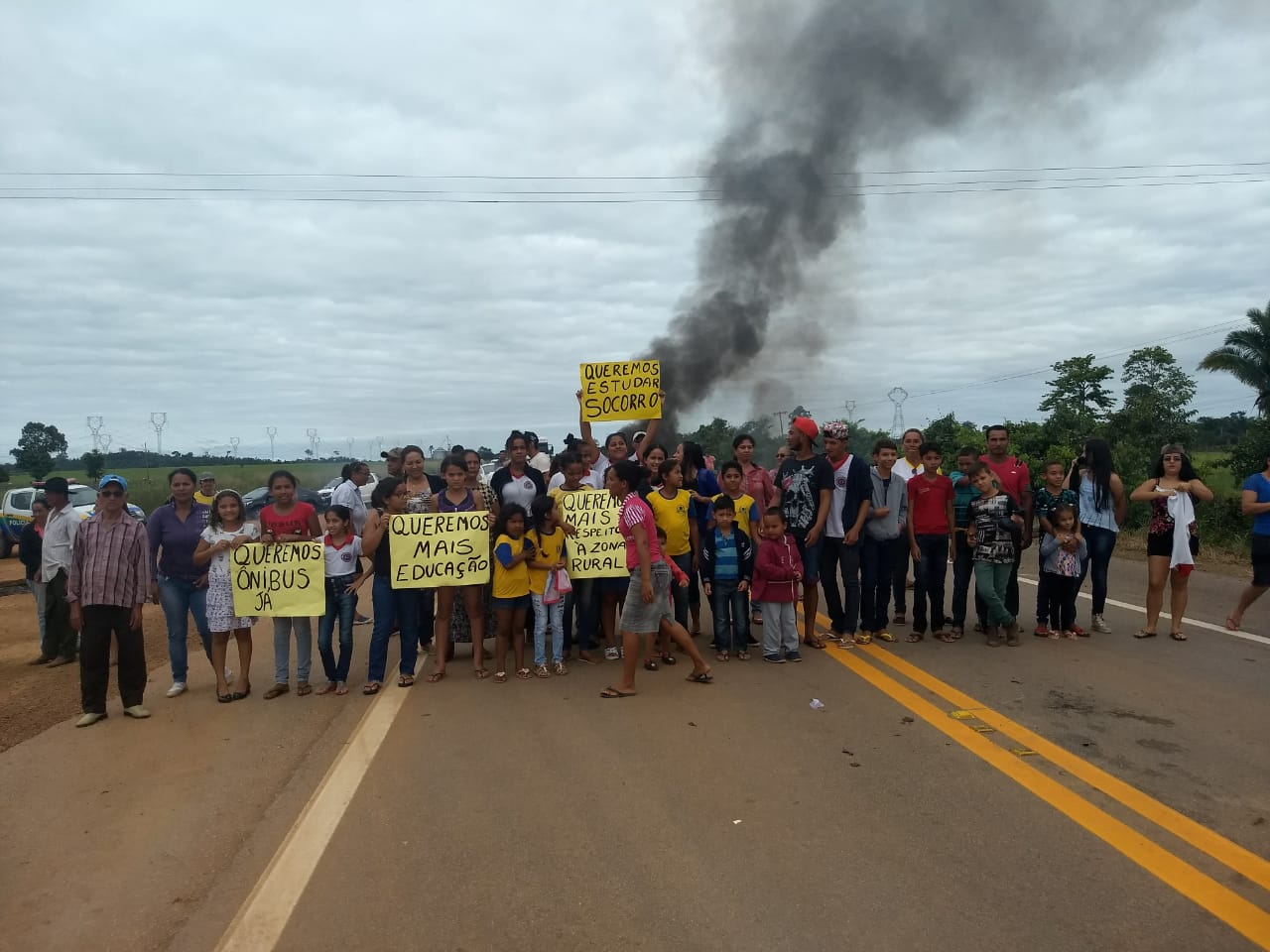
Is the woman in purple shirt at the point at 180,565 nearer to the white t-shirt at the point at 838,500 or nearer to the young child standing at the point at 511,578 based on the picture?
the young child standing at the point at 511,578

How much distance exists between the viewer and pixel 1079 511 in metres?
7.88

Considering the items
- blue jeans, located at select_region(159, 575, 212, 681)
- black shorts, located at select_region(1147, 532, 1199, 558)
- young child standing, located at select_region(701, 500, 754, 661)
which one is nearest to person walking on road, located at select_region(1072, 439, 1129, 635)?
black shorts, located at select_region(1147, 532, 1199, 558)

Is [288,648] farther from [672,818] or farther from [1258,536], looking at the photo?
[1258,536]

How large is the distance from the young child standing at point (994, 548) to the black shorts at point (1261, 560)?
7.01ft

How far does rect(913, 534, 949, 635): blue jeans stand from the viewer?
766 centimetres

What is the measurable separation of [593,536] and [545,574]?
0.60 m

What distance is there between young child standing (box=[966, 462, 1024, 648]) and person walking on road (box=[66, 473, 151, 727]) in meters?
6.50

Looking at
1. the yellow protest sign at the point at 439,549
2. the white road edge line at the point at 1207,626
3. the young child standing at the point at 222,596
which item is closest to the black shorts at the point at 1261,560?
the white road edge line at the point at 1207,626

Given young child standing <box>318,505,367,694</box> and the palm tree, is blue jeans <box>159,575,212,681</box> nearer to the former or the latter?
young child standing <box>318,505,367,694</box>

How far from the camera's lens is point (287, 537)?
6684 millimetres

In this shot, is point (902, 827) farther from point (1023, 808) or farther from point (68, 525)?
point (68, 525)

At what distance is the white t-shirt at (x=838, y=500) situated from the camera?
24.5 feet

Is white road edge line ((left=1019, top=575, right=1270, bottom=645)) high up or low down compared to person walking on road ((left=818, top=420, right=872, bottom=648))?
down

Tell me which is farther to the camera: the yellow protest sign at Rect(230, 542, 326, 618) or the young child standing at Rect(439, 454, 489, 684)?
the young child standing at Rect(439, 454, 489, 684)
